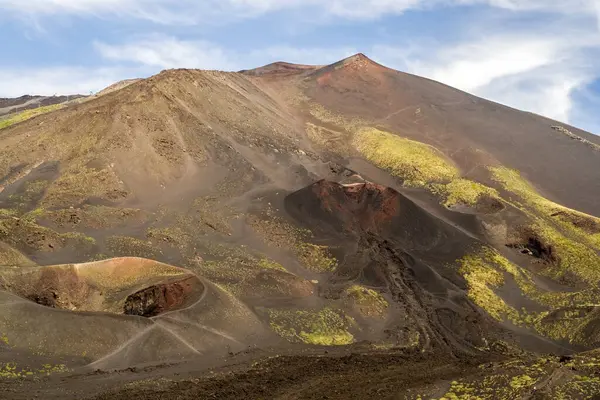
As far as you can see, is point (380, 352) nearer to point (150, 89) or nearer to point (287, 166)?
point (287, 166)

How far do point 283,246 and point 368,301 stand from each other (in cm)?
1014

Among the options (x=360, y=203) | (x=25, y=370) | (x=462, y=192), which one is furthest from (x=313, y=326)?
(x=462, y=192)

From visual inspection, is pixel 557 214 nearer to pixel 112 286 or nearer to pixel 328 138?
pixel 328 138

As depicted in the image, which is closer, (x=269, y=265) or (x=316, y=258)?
(x=269, y=265)

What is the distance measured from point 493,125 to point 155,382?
2931 inches

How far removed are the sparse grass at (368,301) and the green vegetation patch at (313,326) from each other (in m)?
2.36

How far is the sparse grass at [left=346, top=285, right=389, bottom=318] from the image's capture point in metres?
43.9

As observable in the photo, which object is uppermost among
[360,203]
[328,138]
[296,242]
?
[328,138]

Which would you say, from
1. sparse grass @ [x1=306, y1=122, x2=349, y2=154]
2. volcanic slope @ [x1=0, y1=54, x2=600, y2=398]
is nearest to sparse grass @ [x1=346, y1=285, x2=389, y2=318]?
volcanic slope @ [x1=0, y1=54, x2=600, y2=398]

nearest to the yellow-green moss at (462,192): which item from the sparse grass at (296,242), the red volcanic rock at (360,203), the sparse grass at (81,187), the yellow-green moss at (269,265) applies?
the red volcanic rock at (360,203)

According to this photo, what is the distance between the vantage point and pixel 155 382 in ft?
92.3

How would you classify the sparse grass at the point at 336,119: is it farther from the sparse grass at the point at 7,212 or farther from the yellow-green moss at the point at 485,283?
the sparse grass at the point at 7,212

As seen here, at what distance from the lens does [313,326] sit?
3962 centimetres

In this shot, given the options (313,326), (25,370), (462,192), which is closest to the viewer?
(25,370)
